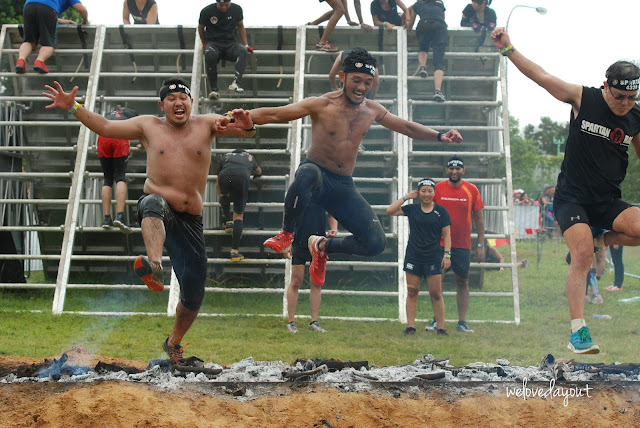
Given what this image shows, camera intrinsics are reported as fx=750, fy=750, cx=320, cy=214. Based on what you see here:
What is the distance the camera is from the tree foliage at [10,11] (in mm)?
22906

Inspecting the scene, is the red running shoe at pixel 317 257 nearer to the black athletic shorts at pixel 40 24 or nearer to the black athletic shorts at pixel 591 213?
the black athletic shorts at pixel 591 213

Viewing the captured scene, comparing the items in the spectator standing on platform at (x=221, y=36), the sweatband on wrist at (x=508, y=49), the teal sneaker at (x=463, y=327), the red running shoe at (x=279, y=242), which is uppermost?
the spectator standing on platform at (x=221, y=36)

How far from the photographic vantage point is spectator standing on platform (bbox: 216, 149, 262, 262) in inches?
412

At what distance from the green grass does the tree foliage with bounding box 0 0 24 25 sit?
1376 centimetres

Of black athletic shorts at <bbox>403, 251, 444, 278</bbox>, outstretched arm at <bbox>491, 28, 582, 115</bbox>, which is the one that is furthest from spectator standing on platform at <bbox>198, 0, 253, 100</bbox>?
outstretched arm at <bbox>491, 28, 582, 115</bbox>

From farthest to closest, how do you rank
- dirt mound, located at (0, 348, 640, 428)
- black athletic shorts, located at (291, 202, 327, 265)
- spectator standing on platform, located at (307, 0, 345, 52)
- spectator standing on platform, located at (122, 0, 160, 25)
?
spectator standing on platform, located at (122, 0, 160, 25), spectator standing on platform, located at (307, 0, 345, 52), black athletic shorts, located at (291, 202, 327, 265), dirt mound, located at (0, 348, 640, 428)

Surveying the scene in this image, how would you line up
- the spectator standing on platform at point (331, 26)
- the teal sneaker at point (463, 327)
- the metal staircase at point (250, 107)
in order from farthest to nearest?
the metal staircase at point (250, 107) < the spectator standing on platform at point (331, 26) < the teal sneaker at point (463, 327)

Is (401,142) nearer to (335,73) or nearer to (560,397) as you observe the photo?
(335,73)

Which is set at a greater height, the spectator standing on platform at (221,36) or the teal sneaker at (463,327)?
the spectator standing on platform at (221,36)

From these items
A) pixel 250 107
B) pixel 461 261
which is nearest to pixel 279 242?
pixel 461 261

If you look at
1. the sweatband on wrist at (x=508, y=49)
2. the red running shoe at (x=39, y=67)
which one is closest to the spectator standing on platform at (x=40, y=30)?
the red running shoe at (x=39, y=67)

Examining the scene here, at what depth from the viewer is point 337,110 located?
738 centimetres

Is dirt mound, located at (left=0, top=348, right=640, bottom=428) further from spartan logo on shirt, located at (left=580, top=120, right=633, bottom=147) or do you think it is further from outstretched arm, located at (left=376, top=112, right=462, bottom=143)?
outstretched arm, located at (left=376, top=112, right=462, bottom=143)

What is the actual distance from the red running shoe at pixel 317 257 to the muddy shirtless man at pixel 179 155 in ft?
4.49
